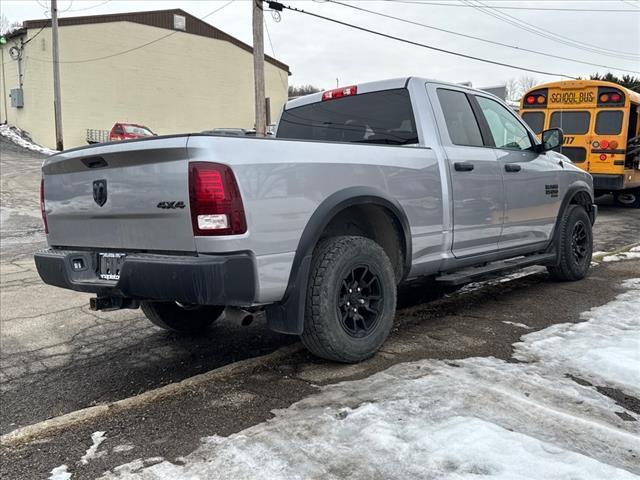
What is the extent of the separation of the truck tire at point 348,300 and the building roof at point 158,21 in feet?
88.8

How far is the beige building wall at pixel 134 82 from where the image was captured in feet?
86.8

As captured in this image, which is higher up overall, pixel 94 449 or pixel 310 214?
pixel 310 214

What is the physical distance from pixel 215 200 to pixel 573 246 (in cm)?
466

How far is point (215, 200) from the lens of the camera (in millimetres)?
2920

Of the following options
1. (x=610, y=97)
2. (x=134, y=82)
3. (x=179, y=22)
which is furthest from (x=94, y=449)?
(x=179, y=22)

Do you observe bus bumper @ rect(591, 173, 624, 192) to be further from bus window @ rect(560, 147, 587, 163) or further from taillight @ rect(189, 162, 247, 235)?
taillight @ rect(189, 162, 247, 235)

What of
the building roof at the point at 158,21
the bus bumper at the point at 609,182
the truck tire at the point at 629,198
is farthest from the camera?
the building roof at the point at 158,21

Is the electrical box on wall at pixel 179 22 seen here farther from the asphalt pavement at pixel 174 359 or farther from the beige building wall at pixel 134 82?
the asphalt pavement at pixel 174 359

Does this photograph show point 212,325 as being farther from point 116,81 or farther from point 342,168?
point 116,81

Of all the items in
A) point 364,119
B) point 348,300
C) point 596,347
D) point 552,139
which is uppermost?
point 364,119

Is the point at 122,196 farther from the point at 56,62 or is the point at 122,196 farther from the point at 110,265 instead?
the point at 56,62

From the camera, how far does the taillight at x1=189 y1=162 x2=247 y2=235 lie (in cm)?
291

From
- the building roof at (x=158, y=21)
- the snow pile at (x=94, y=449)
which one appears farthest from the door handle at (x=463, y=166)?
the building roof at (x=158, y=21)

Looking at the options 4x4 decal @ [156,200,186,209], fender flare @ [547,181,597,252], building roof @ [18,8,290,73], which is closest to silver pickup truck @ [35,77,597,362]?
4x4 decal @ [156,200,186,209]
